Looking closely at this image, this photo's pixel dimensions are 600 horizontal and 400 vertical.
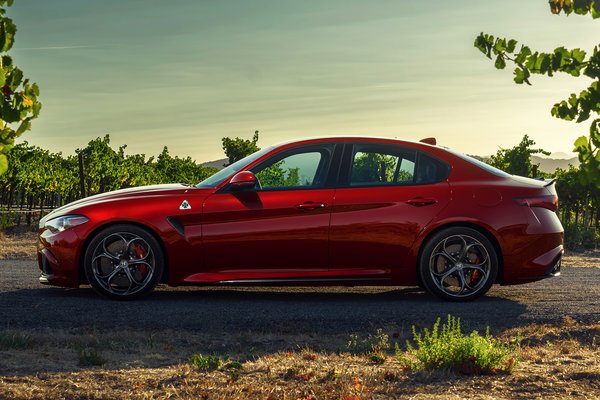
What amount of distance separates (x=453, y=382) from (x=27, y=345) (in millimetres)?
3328

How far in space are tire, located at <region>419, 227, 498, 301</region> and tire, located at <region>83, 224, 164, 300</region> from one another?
2708 mm

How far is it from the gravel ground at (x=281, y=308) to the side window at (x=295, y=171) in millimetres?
1242

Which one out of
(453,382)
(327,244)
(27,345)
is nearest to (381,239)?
(327,244)

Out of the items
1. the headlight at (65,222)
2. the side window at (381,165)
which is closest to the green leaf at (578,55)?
the side window at (381,165)

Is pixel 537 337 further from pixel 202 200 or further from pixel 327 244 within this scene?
pixel 202 200

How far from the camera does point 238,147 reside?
187 feet

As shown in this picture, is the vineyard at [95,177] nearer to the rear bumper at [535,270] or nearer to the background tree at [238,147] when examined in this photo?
the background tree at [238,147]

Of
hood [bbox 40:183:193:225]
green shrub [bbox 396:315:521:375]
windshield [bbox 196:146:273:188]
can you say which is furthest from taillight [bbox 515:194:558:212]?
hood [bbox 40:183:193:225]

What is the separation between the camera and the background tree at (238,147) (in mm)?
56969

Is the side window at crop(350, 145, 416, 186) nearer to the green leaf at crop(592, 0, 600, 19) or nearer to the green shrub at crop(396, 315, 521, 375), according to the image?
the green leaf at crop(592, 0, 600, 19)

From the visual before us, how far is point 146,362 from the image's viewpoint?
19.1ft

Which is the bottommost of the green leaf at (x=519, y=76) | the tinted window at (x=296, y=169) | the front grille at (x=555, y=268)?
the front grille at (x=555, y=268)

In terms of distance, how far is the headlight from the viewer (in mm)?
8125

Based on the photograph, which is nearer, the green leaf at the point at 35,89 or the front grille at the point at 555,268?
the green leaf at the point at 35,89
